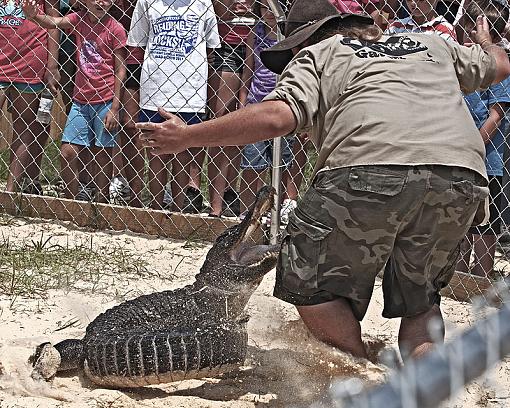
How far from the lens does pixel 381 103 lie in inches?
115

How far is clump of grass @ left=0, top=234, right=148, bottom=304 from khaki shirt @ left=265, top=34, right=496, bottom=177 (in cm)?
197

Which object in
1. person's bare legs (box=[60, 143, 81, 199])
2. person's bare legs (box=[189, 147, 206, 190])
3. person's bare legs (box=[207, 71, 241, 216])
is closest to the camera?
person's bare legs (box=[207, 71, 241, 216])

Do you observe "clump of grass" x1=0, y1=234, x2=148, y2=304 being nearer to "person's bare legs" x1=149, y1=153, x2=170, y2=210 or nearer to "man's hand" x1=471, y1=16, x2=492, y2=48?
"person's bare legs" x1=149, y1=153, x2=170, y2=210

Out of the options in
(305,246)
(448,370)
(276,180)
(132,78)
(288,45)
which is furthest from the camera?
(132,78)

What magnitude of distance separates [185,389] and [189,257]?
1.87 metres

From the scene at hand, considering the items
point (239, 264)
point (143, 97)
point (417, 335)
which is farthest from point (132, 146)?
point (417, 335)

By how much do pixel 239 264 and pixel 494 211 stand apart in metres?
1.92

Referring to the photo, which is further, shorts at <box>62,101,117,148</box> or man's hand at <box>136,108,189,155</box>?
shorts at <box>62,101,117,148</box>

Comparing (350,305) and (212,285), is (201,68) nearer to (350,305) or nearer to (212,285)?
(212,285)

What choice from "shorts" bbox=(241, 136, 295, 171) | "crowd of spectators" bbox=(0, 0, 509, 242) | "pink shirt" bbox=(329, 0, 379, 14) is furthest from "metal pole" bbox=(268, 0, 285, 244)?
"pink shirt" bbox=(329, 0, 379, 14)

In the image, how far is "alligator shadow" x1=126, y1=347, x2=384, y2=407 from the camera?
317 centimetres

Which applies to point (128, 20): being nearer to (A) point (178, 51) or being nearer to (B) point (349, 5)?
(A) point (178, 51)

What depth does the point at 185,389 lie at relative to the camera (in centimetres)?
343

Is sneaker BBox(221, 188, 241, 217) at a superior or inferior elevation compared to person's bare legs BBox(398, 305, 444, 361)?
inferior
